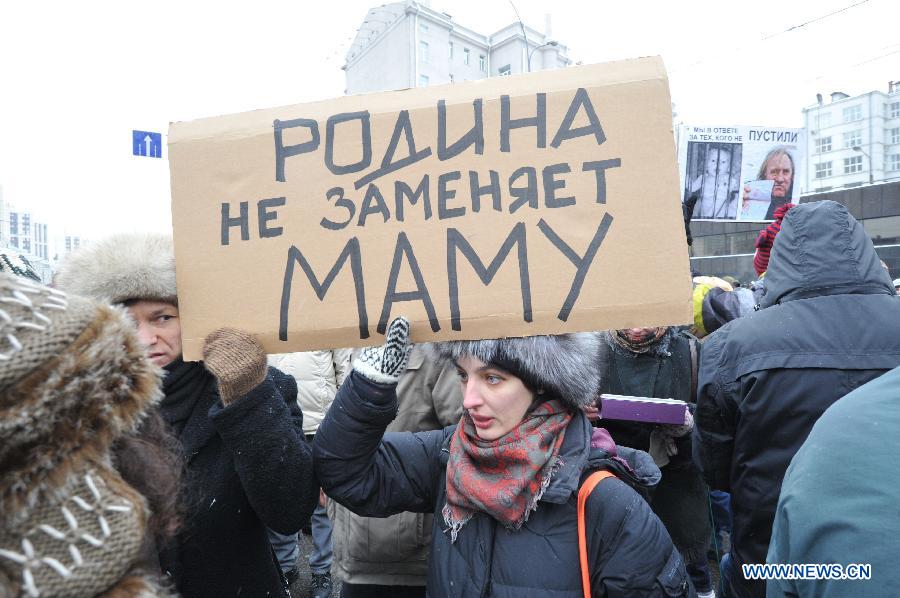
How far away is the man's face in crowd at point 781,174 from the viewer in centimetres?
445

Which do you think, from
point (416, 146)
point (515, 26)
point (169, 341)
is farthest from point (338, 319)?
point (515, 26)

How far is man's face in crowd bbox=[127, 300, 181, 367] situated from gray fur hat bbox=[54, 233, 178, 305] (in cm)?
3

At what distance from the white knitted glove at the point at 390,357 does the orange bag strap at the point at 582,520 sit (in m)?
0.58

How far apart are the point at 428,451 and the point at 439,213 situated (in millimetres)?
766

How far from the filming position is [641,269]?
1383 millimetres

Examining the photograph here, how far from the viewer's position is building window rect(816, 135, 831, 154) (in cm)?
6095

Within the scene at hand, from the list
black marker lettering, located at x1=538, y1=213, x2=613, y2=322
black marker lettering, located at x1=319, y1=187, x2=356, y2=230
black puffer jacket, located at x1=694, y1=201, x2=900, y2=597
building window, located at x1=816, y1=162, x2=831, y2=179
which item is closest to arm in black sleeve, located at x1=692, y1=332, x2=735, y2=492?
black puffer jacket, located at x1=694, y1=201, x2=900, y2=597

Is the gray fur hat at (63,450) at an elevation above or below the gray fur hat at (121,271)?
below

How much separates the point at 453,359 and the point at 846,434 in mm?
1018

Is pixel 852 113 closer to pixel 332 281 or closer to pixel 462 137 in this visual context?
pixel 462 137

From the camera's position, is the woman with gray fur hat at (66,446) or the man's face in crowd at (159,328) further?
the man's face in crowd at (159,328)

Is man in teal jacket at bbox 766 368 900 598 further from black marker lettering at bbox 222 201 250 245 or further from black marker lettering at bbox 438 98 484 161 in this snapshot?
black marker lettering at bbox 222 201 250 245

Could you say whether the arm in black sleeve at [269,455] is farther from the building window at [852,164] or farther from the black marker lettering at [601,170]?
the building window at [852,164]

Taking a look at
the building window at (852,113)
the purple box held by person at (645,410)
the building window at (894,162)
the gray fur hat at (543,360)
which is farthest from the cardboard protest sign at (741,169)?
the building window at (852,113)
